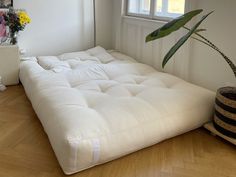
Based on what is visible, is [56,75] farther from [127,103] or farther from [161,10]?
[161,10]

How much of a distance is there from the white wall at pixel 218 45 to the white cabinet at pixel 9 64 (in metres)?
1.86

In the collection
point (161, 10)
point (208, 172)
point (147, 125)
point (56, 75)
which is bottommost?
point (208, 172)

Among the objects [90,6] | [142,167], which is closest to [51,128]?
[142,167]

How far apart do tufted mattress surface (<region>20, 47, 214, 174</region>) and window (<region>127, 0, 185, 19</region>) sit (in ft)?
2.18

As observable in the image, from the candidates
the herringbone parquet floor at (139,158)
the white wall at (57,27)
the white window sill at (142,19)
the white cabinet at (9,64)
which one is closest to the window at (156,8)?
the white window sill at (142,19)

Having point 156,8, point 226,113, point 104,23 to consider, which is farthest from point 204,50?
point 104,23

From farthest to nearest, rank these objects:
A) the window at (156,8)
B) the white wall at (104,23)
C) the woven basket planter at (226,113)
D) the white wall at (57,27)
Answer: the white wall at (104,23), the white wall at (57,27), the window at (156,8), the woven basket planter at (226,113)

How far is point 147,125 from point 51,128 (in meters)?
0.62

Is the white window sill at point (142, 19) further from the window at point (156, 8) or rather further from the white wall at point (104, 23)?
the white wall at point (104, 23)

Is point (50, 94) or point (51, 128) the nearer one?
point (51, 128)

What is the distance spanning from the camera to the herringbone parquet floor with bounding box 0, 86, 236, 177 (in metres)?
1.55

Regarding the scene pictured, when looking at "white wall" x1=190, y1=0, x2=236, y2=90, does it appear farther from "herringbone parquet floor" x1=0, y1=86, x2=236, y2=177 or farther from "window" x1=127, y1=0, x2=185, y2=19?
"herringbone parquet floor" x1=0, y1=86, x2=236, y2=177

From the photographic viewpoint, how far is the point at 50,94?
1992 millimetres

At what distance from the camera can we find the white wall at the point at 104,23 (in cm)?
366
